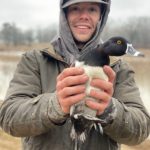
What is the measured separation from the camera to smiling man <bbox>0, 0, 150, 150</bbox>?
9.45 feet

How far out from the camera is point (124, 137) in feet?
11.0

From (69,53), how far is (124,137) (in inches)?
31.7

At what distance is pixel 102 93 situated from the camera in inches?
112

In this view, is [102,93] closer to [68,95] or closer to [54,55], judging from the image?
[68,95]

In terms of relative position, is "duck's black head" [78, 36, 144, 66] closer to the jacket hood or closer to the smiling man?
the smiling man

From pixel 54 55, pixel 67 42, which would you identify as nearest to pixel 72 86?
pixel 54 55

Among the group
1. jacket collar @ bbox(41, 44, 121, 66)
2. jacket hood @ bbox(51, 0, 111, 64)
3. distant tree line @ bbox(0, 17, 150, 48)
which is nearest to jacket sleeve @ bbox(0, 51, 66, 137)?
jacket collar @ bbox(41, 44, 121, 66)

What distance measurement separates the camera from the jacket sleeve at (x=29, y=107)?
123 inches

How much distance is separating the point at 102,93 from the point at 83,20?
3.17 ft

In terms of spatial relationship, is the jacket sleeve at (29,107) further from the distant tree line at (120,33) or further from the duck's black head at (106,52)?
the distant tree line at (120,33)

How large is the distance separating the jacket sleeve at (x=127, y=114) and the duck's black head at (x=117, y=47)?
354 mm

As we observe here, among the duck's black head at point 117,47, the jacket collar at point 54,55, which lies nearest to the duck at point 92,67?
the duck's black head at point 117,47

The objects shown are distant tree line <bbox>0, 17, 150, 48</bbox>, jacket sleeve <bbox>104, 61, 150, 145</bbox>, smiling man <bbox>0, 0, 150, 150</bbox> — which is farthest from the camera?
distant tree line <bbox>0, 17, 150, 48</bbox>

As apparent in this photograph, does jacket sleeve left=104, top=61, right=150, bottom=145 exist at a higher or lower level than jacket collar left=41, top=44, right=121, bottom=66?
lower
